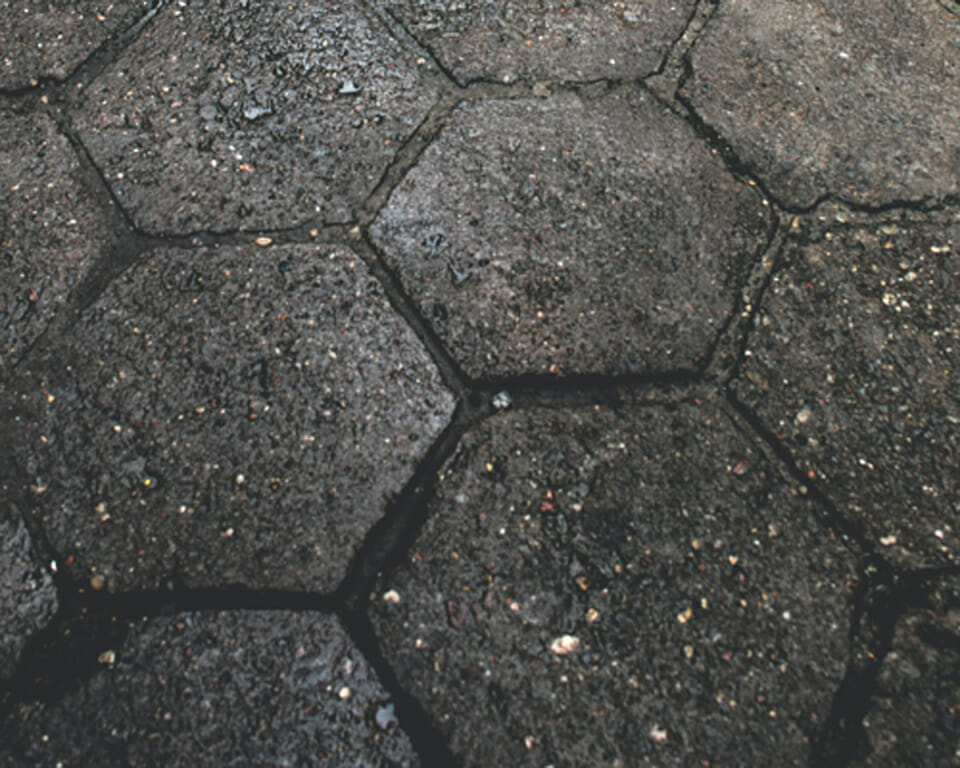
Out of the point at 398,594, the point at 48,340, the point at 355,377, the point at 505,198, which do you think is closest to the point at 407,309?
the point at 355,377

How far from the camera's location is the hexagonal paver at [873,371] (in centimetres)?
86

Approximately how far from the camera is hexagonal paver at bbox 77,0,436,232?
1057 mm

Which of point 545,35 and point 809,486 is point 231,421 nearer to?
point 809,486

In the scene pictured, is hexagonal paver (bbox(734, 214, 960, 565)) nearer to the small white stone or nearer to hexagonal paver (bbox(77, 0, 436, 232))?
the small white stone

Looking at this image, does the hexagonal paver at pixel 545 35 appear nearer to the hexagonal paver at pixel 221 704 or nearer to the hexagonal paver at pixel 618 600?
the hexagonal paver at pixel 618 600

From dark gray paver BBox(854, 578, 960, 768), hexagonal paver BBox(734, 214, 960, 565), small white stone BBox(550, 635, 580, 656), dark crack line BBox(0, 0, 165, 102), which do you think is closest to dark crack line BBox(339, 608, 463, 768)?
small white stone BBox(550, 635, 580, 656)

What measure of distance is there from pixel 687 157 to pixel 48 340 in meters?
1.09

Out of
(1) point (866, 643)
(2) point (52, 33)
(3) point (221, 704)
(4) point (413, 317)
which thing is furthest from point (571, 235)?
(2) point (52, 33)

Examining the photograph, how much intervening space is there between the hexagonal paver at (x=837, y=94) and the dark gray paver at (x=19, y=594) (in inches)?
49.3

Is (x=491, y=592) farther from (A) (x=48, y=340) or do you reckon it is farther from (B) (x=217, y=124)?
(B) (x=217, y=124)

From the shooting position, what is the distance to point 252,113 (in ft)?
3.71

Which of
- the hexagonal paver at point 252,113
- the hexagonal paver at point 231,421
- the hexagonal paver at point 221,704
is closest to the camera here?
the hexagonal paver at point 221,704

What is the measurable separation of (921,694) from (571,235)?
0.78 m

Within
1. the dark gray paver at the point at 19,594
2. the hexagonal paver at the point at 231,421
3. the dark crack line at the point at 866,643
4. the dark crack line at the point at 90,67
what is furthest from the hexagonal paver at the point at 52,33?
the dark crack line at the point at 866,643
